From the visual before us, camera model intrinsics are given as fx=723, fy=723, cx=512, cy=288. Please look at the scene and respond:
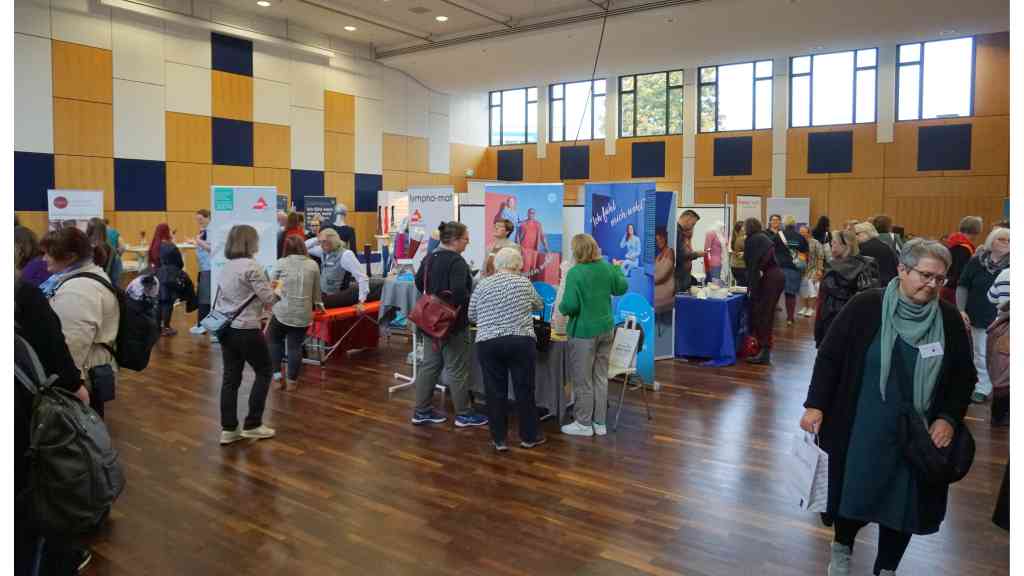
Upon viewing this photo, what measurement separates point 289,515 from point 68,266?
4.94ft

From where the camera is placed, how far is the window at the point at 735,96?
1480 cm

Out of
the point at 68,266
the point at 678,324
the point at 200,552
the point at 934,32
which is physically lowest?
the point at 200,552

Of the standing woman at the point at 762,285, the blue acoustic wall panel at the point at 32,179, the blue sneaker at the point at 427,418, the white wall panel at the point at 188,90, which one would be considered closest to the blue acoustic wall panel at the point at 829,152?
the standing woman at the point at 762,285

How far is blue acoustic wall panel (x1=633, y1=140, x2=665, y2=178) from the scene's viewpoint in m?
16.1

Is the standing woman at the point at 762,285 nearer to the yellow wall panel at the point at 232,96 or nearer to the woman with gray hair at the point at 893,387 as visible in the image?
the woman with gray hair at the point at 893,387

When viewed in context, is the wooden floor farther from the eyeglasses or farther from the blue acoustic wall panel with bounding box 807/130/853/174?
the blue acoustic wall panel with bounding box 807/130/853/174

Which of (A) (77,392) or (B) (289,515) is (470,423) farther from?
(A) (77,392)

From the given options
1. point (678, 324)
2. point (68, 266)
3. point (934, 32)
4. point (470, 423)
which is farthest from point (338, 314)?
point (934, 32)

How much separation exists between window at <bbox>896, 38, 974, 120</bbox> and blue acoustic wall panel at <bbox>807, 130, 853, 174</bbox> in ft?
3.36

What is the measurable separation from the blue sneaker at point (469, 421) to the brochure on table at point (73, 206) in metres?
7.46

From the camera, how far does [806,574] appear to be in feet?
9.53

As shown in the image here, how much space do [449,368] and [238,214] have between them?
12.9ft

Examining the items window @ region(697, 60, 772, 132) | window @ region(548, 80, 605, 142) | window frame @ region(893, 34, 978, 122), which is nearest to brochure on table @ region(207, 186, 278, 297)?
window @ region(548, 80, 605, 142)

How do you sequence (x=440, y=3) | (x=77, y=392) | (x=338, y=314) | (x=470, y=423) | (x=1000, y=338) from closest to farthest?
(x=77, y=392), (x=1000, y=338), (x=470, y=423), (x=338, y=314), (x=440, y=3)
